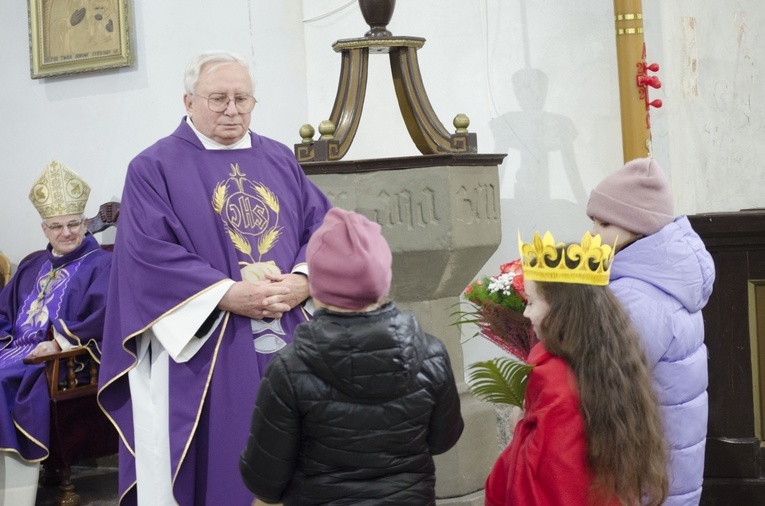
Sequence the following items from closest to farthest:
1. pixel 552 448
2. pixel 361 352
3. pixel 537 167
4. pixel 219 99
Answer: pixel 361 352
pixel 552 448
pixel 219 99
pixel 537 167

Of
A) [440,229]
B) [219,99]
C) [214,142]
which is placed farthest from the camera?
[440,229]

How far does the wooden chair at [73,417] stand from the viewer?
514cm

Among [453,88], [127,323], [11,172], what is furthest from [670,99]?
[11,172]

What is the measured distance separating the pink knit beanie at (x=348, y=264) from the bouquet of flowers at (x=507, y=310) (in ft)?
2.39

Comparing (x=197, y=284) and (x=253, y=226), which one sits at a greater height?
(x=253, y=226)

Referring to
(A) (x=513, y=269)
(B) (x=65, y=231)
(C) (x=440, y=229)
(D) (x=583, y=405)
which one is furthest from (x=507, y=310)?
(B) (x=65, y=231)

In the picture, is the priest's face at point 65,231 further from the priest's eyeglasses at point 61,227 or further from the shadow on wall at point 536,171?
the shadow on wall at point 536,171

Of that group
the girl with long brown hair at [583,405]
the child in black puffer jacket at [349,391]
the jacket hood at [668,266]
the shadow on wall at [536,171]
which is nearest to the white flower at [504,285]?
the jacket hood at [668,266]

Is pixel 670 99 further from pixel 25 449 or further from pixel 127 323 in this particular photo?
pixel 25 449

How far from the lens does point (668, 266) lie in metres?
2.90

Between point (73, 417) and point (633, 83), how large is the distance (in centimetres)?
320

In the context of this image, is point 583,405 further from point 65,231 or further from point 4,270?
point 4,270

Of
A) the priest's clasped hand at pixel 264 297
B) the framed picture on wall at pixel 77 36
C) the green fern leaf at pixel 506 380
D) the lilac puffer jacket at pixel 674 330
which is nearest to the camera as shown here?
the green fern leaf at pixel 506 380

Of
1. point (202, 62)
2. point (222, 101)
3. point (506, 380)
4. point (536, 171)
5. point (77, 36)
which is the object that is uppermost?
point (77, 36)
